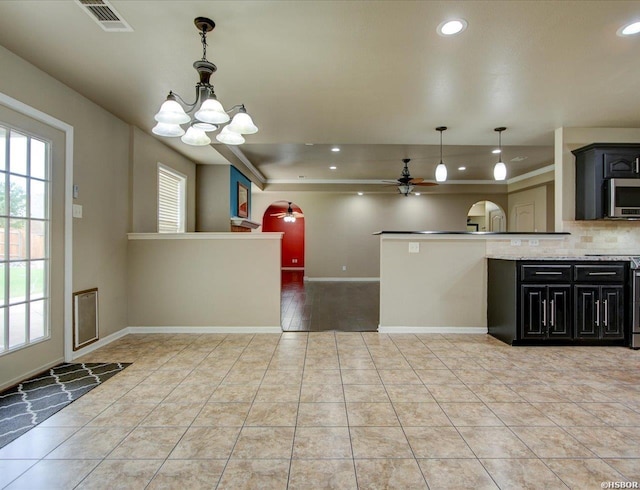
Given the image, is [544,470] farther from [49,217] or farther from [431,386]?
[49,217]

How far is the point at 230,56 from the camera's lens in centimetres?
249

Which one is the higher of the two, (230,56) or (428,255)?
(230,56)

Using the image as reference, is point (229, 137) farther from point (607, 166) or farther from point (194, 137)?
point (607, 166)

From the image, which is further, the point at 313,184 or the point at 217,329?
the point at 313,184

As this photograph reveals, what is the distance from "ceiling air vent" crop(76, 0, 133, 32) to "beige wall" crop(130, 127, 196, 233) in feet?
6.62

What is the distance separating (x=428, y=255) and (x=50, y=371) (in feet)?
13.0

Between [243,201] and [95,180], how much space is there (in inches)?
139

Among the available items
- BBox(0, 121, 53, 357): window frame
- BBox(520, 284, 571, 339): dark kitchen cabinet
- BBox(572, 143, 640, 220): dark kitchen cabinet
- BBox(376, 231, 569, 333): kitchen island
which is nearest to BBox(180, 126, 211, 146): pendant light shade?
BBox(0, 121, 53, 357): window frame

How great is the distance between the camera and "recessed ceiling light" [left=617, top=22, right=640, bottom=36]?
2.12 metres

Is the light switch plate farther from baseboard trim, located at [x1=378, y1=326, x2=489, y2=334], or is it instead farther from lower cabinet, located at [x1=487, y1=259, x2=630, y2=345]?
lower cabinet, located at [x1=487, y1=259, x2=630, y2=345]

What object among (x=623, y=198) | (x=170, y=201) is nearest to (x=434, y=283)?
(x=623, y=198)

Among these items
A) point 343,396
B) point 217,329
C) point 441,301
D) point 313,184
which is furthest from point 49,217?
point 313,184

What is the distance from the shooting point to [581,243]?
4.09 m

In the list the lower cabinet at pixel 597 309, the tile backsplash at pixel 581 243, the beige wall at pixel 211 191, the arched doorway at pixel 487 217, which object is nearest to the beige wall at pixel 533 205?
the arched doorway at pixel 487 217
